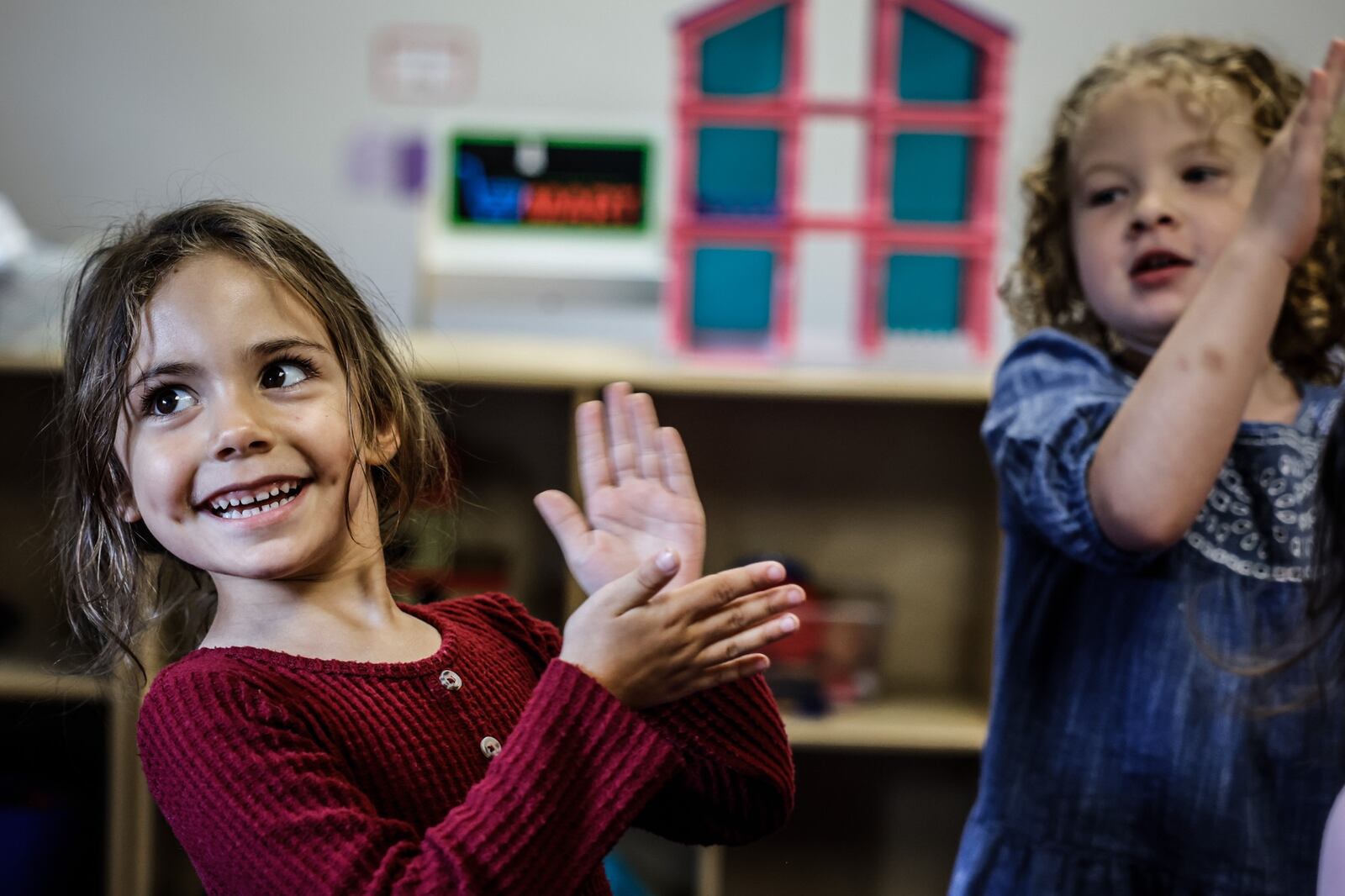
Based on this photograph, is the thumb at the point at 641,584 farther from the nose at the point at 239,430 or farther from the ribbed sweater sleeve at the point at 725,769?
the nose at the point at 239,430

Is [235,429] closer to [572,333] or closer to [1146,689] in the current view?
[1146,689]

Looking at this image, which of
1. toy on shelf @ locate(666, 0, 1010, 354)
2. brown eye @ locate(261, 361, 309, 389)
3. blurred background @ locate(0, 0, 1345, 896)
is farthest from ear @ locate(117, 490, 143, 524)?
toy on shelf @ locate(666, 0, 1010, 354)

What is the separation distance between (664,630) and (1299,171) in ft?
1.67

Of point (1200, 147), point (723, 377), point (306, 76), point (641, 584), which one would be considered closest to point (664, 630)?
point (641, 584)

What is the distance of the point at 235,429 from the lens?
0.67 m

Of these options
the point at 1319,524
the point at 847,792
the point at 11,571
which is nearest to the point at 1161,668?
the point at 1319,524

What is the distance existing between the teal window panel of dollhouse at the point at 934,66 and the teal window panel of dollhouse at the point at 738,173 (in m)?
0.18

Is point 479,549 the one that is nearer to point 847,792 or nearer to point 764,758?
point 847,792

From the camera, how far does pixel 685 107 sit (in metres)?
1.63

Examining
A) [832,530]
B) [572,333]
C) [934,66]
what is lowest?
[832,530]

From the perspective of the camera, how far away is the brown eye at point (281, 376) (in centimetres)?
70

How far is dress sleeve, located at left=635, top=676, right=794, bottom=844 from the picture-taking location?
2.31 feet

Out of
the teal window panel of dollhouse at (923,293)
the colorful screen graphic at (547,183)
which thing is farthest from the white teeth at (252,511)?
the colorful screen graphic at (547,183)

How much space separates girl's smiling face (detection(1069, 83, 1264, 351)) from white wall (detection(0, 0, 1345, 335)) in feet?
4.90
